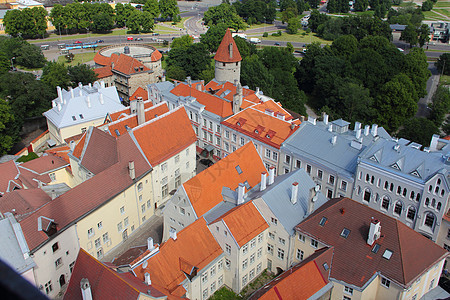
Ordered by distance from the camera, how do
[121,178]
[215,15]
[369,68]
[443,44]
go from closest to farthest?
1. [121,178]
2. [369,68]
3. [443,44]
4. [215,15]

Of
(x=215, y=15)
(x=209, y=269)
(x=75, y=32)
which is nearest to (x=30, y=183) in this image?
(x=209, y=269)

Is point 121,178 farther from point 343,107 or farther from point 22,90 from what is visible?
point 343,107

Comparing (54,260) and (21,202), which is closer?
(54,260)

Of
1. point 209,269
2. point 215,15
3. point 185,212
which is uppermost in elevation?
point 215,15

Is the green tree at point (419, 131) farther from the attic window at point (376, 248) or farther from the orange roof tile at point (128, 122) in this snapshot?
the orange roof tile at point (128, 122)

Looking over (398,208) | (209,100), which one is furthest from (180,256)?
(209,100)

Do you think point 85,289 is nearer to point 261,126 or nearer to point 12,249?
point 12,249

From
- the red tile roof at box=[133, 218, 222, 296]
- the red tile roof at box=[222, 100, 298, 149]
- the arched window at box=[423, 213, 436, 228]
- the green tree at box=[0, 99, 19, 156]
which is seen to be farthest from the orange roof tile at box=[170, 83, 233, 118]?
the arched window at box=[423, 213, 436, 228]
